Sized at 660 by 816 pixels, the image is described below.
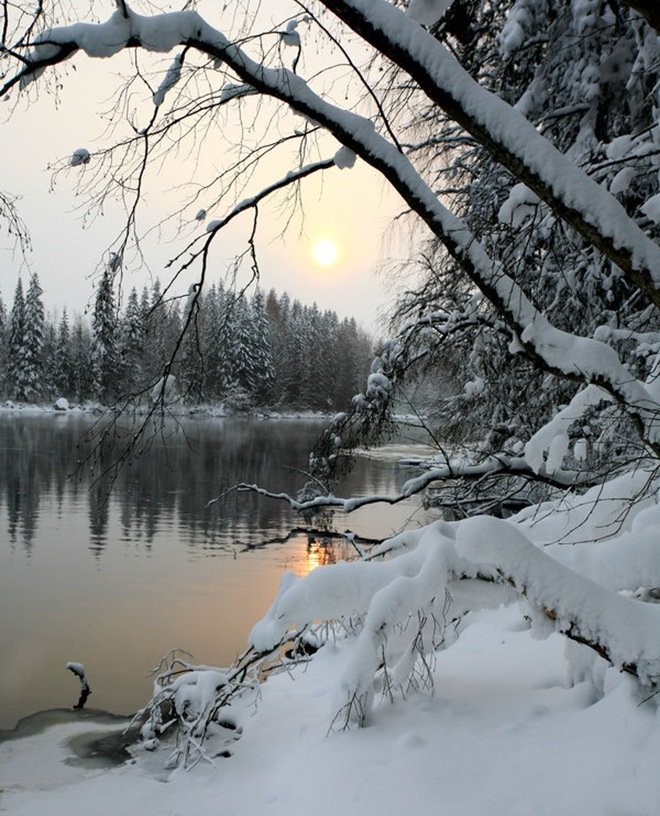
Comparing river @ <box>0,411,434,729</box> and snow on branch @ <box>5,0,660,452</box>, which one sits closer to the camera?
snow on branch @ <box>5,0,660,452</box>

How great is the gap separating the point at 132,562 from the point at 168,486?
31.5 ft

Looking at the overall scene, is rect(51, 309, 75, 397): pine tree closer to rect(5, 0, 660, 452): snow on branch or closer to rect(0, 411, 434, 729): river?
rect(0, 411, 434, 729): river

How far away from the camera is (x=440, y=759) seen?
393 cm

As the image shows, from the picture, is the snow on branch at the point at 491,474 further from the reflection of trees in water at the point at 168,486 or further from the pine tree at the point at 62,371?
the pine tree at the point at 62,371

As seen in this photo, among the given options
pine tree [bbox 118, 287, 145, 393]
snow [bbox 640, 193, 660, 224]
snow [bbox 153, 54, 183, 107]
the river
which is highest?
snow [bbox 153, 54, 183, 107]

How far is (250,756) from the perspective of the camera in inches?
221

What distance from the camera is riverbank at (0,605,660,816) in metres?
3.39

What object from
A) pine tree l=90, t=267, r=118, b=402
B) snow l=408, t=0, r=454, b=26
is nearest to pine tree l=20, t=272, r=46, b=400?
pine tree l=90, t=267, r=118, b=402

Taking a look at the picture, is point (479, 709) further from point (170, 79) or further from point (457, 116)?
point (170, 79)

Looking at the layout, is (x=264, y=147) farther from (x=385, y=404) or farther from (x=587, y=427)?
(x=385, y=404)

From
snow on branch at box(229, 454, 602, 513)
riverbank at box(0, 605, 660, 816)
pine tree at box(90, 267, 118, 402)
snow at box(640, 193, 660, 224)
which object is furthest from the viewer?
snow on branch at box(229, 454, 602, 513)

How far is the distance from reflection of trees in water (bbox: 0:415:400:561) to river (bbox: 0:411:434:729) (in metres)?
0.08

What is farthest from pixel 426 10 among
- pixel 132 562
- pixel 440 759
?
pixel 132 562

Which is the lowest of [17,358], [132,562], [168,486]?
[132,562]
